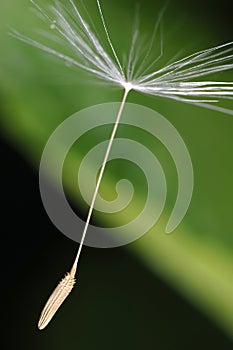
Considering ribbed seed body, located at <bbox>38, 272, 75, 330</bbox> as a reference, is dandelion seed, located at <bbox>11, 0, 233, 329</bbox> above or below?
above

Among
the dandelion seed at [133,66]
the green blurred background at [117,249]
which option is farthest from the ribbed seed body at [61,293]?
the green blurred background at [117,249]

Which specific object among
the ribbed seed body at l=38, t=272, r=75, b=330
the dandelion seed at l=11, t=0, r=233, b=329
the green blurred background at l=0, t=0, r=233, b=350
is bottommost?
the ribbed seed body at l=38, t=272, r=75, b=330

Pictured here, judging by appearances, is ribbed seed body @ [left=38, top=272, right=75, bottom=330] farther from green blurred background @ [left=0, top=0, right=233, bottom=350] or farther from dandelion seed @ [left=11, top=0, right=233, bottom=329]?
green blurred background @ [left=0, top=0, right=233, bottom=350]

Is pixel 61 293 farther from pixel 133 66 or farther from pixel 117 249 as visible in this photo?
pixel 133 66

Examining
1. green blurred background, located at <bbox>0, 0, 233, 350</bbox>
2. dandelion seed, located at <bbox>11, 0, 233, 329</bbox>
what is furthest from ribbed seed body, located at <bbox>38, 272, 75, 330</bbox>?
green blurred background, located at <bbox>0, 0, 233, 350</bbox>

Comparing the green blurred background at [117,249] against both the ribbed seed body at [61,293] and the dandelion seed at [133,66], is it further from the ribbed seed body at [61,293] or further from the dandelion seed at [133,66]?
the ribbed seed body at [61,293]
